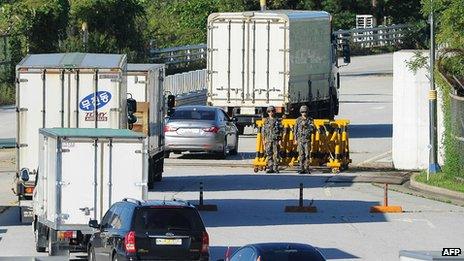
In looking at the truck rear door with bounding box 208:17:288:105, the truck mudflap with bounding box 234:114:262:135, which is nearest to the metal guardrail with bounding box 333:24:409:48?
the truck mudflap with bounding box 234:114:262:135

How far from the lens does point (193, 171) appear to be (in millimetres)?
43531

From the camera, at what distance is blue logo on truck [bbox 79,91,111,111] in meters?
33.5

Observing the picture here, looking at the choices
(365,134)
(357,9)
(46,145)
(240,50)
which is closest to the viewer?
(46,145)

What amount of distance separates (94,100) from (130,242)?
10.3 m

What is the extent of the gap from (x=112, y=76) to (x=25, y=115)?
2069mm

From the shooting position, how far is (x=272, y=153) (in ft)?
142

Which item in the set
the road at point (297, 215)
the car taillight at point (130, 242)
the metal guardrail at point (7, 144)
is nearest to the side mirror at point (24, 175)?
the road at point (297, 215)

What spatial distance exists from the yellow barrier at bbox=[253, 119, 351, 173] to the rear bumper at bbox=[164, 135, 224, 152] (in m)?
2.38

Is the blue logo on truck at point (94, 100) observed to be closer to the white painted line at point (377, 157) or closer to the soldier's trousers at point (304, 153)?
the soldier's trousers at point (304, 153)

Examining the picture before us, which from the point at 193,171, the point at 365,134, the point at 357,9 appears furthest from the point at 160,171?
the point at 357,9

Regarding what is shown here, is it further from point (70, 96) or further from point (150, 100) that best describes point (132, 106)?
point (70, 96)

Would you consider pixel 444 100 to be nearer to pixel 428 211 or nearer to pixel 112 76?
pixel 428 211

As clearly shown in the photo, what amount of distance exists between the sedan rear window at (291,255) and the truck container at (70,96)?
13.8 meters

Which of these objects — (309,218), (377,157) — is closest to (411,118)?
(377,157)
